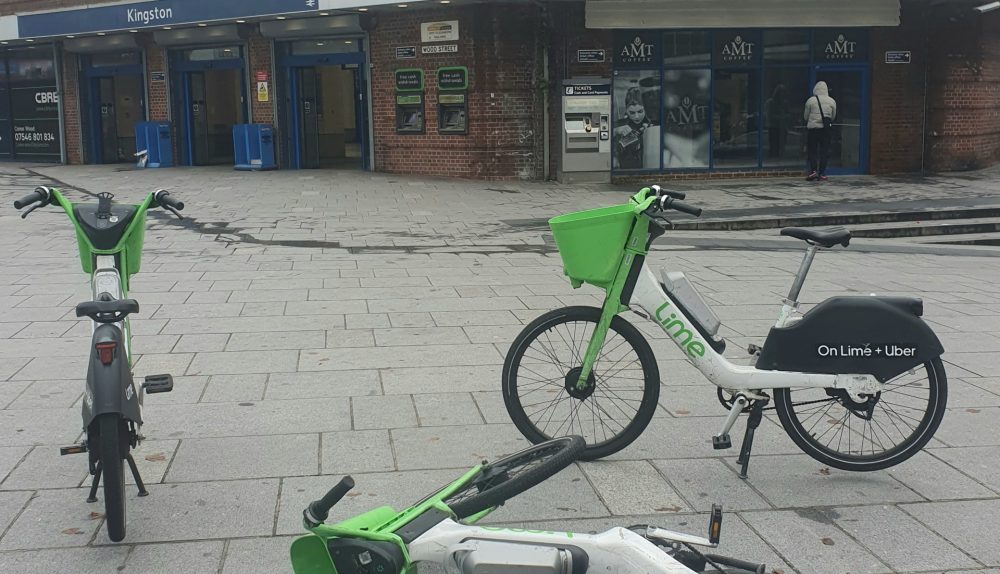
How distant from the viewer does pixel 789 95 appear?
19.7 meters

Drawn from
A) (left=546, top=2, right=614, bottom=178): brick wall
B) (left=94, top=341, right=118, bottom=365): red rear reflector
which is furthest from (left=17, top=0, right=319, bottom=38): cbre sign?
(left=94, top=341, right=118, bottom=365): red rear reflector

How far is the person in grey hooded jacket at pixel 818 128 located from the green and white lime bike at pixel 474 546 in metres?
16.8

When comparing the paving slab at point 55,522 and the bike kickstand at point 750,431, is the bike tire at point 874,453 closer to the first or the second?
the bike kickstand at point 750,431

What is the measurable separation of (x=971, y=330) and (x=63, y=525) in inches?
251

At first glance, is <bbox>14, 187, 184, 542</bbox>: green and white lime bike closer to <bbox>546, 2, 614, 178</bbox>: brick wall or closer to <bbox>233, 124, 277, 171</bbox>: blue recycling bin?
<bbox>546, 2, 614, 178</bbox>: brick wall

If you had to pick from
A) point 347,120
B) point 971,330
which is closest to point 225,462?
point 971,330

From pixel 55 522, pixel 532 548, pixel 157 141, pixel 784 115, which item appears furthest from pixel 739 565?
pixel 157 141

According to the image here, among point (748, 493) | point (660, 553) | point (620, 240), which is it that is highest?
point (620, 240)

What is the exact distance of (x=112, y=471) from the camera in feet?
11.7

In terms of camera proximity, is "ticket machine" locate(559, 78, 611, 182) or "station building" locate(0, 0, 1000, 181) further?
"station building" locate(0, 0, 1000, 181)

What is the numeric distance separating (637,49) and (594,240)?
1537 centimetres

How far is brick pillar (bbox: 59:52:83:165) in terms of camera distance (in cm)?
2547

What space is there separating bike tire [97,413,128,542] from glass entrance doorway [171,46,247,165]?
65.9 feet

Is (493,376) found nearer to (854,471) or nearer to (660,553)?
Answer: (854,471)
